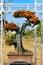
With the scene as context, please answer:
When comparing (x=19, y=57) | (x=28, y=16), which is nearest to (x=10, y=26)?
(x=28, y=16)

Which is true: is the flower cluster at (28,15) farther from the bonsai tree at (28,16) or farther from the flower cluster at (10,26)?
the flower cluster at (10,26)

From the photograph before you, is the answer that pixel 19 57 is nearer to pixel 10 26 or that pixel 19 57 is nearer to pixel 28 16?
pixel 10 26

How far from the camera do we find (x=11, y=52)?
3.64 metres

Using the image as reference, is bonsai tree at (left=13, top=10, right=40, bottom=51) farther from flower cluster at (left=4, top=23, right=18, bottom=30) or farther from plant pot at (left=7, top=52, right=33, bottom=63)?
plant pot at (left=7, top=52, right=33, bottom=63)

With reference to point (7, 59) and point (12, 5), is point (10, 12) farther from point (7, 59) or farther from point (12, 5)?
point (7, 59)

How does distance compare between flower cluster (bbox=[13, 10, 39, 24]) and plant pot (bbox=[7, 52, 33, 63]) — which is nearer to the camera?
flower cluster (bbox=[13, 10, 39, 24])

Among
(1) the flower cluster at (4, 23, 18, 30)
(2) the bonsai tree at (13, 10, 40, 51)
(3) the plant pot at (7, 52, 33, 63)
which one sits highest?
(2) the bonsai tree at (13, 10, 40, 51)

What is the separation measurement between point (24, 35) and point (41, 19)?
366mm

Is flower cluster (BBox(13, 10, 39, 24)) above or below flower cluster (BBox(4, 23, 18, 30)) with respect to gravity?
above

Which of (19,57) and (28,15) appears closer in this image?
(28,15)

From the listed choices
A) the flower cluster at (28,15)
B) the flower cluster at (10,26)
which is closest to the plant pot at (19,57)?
the flower cluster at (10,26)

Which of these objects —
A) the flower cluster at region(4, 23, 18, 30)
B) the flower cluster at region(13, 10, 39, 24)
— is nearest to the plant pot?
the flower cluster at region(4, 23, 18, 30)

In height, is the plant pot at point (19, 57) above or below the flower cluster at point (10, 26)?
below

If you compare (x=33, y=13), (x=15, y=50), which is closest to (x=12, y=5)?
(x=33, y=13)
